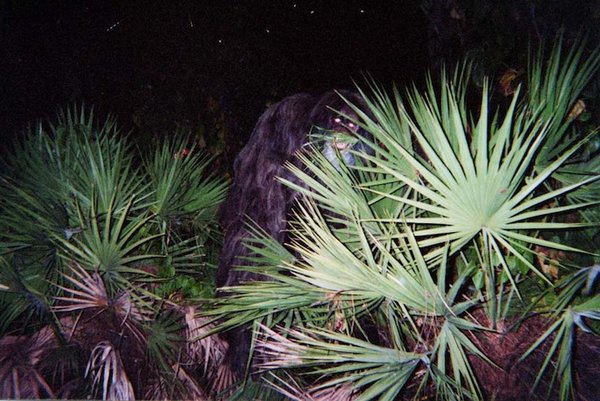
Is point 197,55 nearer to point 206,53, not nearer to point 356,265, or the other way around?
point 206,53

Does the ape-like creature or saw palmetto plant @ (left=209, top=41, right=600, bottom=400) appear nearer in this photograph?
saw palmetto plant @ (left=209, top=41, right=600, bottom=400)

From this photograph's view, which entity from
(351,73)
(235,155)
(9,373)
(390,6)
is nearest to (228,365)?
(9,373)

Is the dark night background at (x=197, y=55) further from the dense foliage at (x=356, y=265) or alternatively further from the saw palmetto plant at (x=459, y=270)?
the saw palmetto plant at (x=459, y=270)

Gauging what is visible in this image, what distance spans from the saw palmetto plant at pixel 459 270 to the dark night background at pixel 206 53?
871mm

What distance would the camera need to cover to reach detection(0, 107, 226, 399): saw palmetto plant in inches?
94.1

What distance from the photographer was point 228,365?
8.84ft

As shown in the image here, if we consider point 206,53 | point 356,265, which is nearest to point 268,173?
point 206,53

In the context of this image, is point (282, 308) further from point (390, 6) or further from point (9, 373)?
point (390, 6)

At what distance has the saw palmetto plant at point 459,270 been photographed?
159 centimetres

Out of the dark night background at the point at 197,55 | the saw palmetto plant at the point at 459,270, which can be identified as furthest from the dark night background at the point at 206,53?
the saw palmetto plant at the point at 459,270

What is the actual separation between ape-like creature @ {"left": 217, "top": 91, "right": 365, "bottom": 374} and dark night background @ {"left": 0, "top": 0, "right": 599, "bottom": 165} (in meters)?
0.23

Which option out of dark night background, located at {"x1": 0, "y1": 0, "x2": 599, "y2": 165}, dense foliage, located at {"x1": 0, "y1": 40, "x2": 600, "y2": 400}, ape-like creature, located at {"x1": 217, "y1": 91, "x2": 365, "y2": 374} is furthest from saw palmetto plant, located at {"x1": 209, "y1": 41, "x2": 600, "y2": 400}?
dark night background, located at {"x1": 0, "y1": 0, "x2": 599, "y2": 165}

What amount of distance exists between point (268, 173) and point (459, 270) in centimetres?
125

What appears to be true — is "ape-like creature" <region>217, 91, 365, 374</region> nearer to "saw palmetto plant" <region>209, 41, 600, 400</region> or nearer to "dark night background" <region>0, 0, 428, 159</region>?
"dark night background" <region>0, 0, 428, 159</region>
